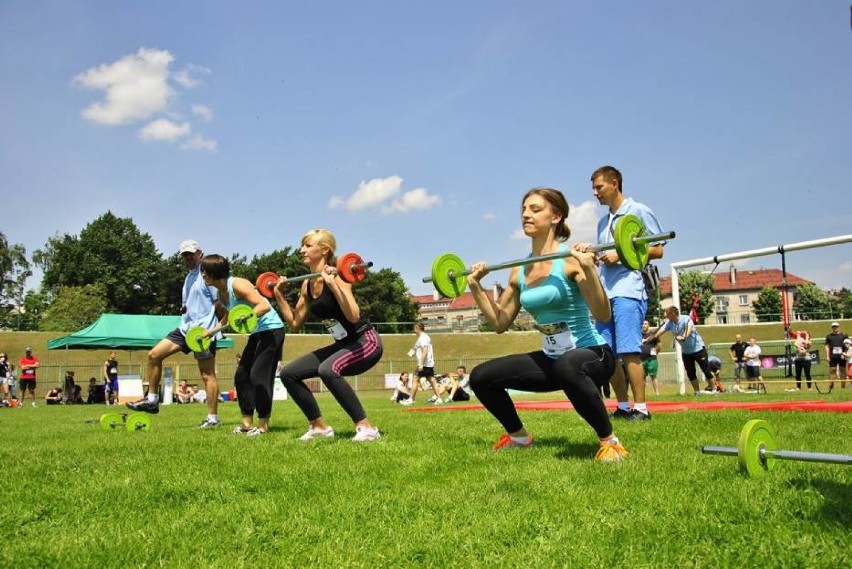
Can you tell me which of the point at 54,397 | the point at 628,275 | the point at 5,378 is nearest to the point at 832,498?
the point at 628,275

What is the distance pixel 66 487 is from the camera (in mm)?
3529

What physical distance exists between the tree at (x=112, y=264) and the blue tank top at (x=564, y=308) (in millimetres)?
64479

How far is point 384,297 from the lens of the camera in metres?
72.8

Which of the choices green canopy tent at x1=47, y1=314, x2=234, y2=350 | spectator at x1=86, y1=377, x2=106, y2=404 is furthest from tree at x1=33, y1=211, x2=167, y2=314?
green canopy tent at x1=47, y1=314, x2=234, y2=350

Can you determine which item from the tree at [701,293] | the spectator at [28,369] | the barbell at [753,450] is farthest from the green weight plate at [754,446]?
the tree at [701,293]

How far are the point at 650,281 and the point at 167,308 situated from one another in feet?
217

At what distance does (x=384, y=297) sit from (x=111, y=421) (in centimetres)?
6469

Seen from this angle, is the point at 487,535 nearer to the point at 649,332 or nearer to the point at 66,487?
the point at 66,487

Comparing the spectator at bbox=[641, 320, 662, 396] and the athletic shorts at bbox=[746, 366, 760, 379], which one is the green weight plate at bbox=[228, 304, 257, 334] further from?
the athletic shorts at bbox=[746, 366, 760, 379]

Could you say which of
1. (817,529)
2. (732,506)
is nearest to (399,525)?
(732,506)

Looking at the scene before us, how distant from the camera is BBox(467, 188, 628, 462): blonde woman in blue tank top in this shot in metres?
3.86

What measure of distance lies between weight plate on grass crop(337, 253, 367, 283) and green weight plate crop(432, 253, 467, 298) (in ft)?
2.17

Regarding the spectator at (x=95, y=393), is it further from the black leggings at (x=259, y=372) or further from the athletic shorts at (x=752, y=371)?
the athletic shorts at (x=752, y=371)

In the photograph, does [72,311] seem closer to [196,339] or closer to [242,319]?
[196,339]
